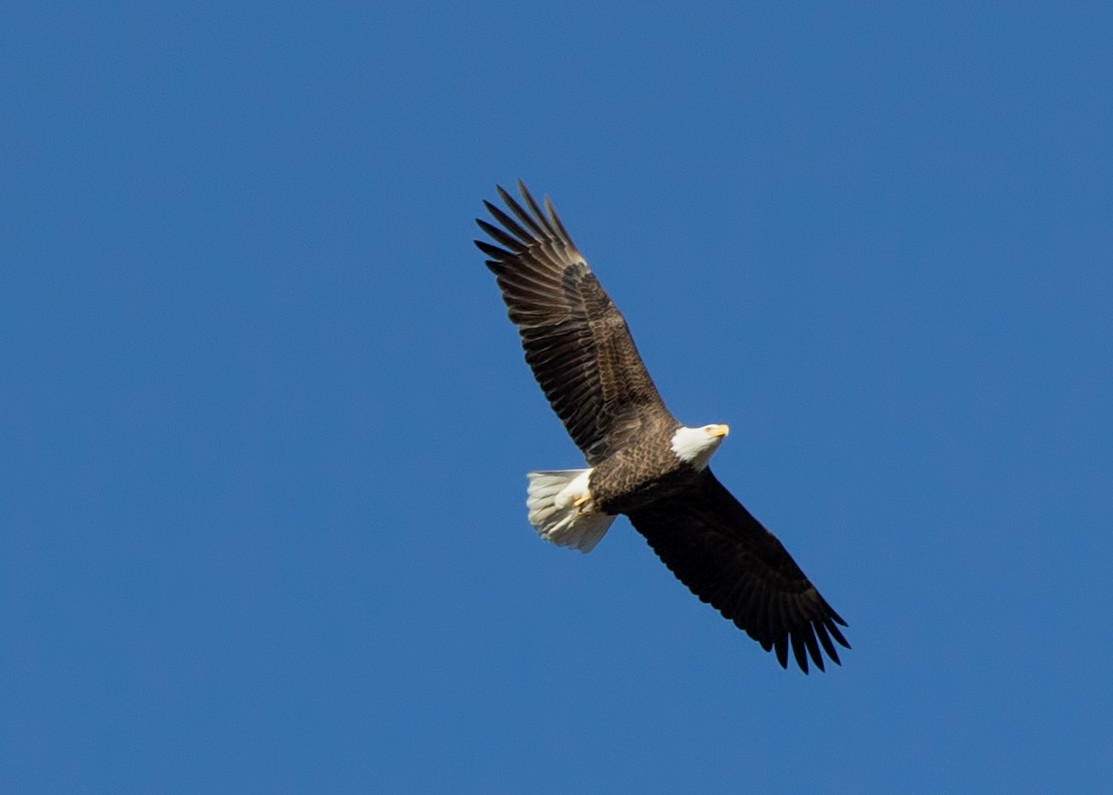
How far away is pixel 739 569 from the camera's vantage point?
54.6 feet

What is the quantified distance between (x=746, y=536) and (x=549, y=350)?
7.38 feet

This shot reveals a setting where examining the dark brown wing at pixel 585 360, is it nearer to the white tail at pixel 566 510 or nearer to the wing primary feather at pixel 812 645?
the white tail at pixel 566 510

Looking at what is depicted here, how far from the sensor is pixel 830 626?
1716 centimetres

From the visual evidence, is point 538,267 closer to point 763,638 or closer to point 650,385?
point 650,385

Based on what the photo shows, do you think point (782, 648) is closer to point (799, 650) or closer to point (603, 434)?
point (799, 650)

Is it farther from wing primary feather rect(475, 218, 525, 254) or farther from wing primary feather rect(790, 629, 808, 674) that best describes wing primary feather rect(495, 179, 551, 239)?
wing primary feather rect(790, 629, 808, 674)

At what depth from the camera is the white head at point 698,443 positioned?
15.1 meters

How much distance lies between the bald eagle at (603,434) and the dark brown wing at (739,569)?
0.01m

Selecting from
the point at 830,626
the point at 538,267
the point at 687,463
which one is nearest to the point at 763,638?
the point at 830,626

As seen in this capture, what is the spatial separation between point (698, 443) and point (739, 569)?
73.3 inches

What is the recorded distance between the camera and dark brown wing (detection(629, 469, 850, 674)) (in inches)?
637

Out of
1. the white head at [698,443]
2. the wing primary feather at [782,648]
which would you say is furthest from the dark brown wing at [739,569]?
the white head at [698,443]

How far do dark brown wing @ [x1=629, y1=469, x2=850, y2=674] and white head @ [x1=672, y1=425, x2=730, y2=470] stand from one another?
42cm

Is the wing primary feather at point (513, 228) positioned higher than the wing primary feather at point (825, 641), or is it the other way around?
the wing primary feather at point (513, 228)
